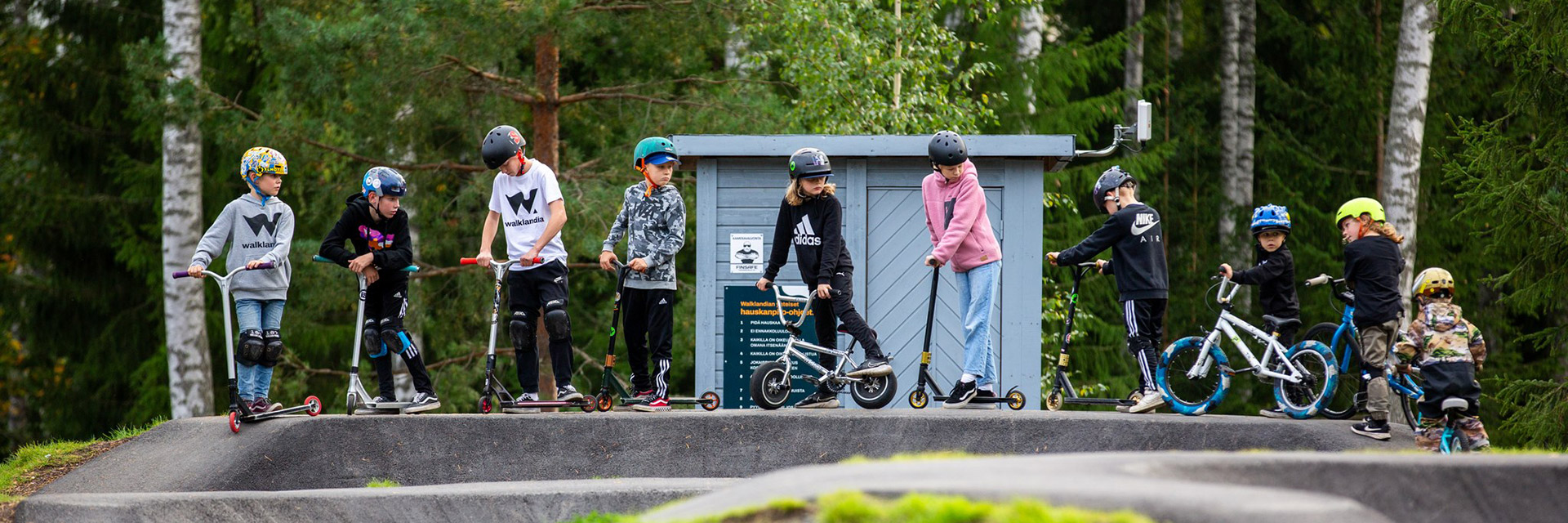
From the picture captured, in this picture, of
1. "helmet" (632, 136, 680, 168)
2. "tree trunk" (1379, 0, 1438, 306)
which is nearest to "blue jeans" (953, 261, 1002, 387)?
"helmet" (632, 136, 680, 168)

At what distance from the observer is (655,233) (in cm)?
885

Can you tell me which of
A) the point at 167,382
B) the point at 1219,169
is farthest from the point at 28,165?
the point at 1219,169

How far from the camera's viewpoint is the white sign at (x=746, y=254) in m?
10.3

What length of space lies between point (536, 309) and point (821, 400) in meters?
1.94

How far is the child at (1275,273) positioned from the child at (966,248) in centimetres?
148

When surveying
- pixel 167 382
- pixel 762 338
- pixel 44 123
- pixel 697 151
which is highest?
pixel 44 123

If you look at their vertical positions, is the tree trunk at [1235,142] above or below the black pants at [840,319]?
above

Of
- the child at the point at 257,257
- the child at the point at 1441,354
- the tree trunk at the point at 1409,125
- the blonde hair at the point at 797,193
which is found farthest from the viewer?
the tree trunk at the point at 1409,125

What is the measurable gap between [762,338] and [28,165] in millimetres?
18139

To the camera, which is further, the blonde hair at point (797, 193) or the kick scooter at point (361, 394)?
the blonde hair at point (797, 193)

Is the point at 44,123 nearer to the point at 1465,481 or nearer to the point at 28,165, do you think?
the point at 28,165

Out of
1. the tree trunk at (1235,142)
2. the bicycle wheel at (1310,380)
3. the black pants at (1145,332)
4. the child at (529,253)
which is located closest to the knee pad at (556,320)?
the child at (529,253)

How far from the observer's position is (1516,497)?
5.02m

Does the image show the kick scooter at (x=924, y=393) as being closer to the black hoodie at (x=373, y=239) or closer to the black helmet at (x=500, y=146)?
the black helmet at (x=500, y=146)
